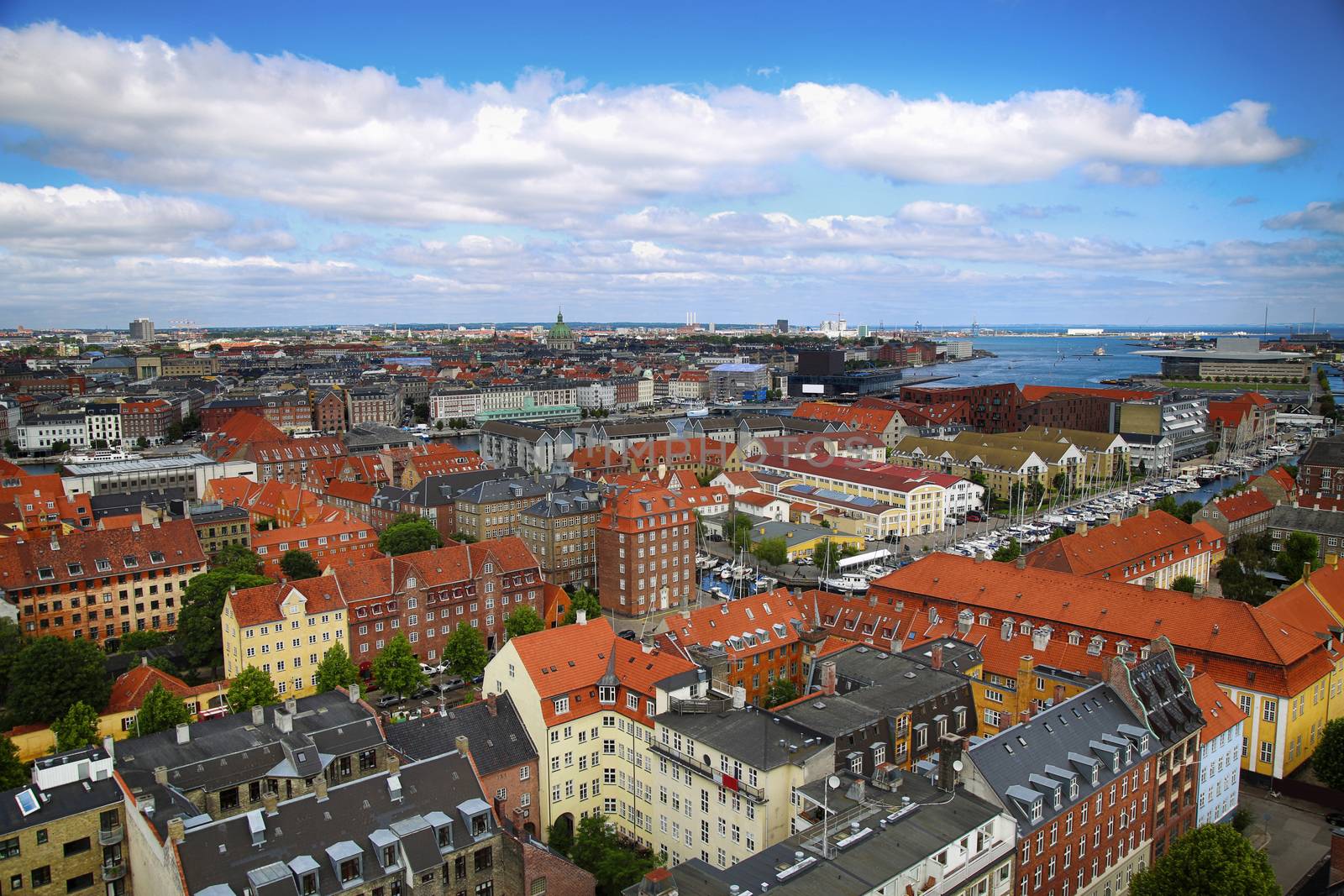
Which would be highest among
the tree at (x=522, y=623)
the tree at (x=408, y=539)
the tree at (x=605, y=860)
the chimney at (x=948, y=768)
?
the chimney at (x=948, y=768)

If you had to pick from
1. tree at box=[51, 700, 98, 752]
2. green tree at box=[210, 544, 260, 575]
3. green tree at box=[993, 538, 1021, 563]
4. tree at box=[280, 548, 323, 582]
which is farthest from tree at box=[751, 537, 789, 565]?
tree at box=[51, 700, 98, 752]

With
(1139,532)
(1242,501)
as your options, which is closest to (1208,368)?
(1242,501)

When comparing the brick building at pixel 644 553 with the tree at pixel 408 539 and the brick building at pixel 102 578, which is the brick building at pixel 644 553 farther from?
the brick building at pixel 102 578

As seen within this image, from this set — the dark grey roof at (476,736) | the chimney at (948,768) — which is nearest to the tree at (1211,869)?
the chimney at (948,768)

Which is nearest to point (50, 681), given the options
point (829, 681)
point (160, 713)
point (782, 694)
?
point (160, 713)

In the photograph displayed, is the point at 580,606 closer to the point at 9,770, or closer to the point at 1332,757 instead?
the point at 9,770
